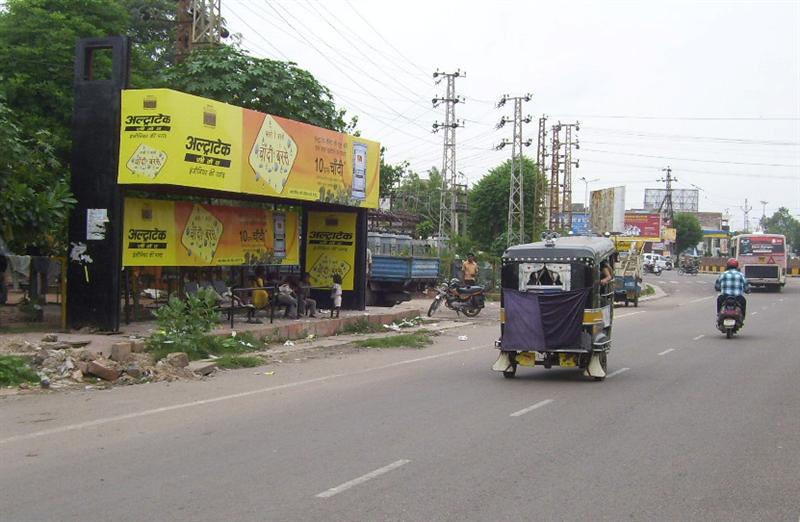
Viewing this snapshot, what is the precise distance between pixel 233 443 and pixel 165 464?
1056mm

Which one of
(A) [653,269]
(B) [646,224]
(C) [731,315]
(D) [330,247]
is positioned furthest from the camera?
(B) [646,224]

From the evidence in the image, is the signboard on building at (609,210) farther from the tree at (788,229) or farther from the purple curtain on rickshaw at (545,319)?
the tree at (788,229)

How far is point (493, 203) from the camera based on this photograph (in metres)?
70.1

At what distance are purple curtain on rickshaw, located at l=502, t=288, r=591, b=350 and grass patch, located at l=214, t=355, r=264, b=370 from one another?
4.70 meters

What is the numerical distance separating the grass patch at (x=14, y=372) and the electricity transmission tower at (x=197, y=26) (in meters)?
23.1

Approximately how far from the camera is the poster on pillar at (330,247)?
915 inches

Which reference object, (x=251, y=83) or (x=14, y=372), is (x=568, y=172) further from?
(x=14, y=372)

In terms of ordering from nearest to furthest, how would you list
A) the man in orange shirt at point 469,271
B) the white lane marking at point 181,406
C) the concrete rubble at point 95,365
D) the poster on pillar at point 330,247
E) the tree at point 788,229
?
the white lane marking at point 181,406
the concrete rubble at point 95,365
the poster on pillar at point 330,247
the man in orange shirt at point 469,271
the tree at point 788,229

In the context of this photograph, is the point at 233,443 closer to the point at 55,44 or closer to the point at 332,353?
the point at 332,353

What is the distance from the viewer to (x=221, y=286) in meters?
20.5

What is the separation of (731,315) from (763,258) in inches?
1343

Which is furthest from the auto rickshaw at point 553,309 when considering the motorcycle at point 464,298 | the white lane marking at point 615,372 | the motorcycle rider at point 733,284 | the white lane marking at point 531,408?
the motorcycle at point 464,298

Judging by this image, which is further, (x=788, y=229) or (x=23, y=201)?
(x=788, y=229)

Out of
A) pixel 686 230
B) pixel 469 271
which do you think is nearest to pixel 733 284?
pixel 469 271
